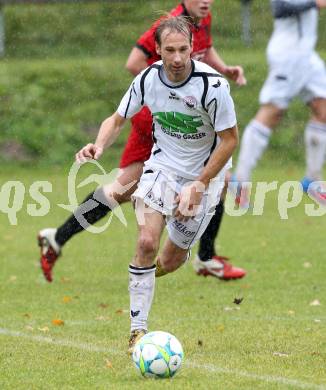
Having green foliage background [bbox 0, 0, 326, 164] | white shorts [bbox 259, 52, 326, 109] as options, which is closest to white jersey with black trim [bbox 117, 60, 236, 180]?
white shorts [bbox 259, 52, 326, 109]

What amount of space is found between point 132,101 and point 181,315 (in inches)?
68.3

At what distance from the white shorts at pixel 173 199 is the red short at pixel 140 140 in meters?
1.62

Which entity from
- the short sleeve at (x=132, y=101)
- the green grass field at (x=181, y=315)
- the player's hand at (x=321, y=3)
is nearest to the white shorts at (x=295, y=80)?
the player's hand at (x=321, y=3)

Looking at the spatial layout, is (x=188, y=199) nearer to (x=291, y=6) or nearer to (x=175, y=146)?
(x=175, y=146)

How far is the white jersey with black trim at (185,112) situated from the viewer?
6441mm

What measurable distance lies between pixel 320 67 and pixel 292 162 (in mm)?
8432

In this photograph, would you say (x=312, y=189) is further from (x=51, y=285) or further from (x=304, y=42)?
(x=51, y=285)

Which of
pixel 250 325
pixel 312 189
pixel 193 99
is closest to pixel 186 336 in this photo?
pixel 250 325

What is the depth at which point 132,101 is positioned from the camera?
6.68 m

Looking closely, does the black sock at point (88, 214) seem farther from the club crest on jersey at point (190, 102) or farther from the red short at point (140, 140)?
the club crest on jersey at point (190, 102)

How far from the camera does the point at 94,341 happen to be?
22.2ft

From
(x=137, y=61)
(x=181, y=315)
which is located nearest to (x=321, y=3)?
(x=137, y=61)

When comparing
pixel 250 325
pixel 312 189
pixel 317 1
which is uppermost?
pixel 317 1

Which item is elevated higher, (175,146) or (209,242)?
(175,146)
